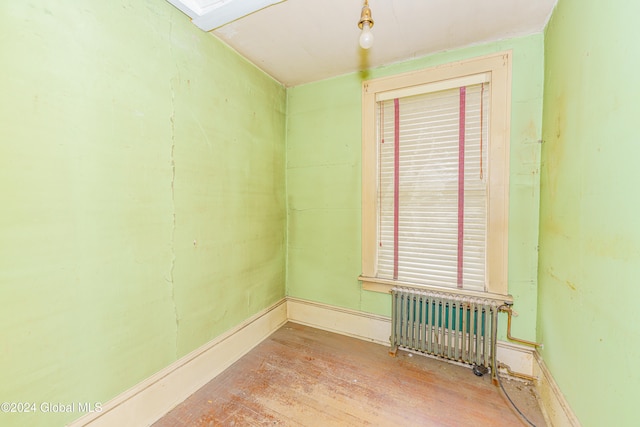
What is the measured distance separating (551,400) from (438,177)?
1.71 metres

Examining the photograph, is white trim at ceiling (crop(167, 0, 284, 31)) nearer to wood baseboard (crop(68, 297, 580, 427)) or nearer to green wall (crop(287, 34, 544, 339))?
green wall (crop(287, 34, 544, 339))

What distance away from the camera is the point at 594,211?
117 cm

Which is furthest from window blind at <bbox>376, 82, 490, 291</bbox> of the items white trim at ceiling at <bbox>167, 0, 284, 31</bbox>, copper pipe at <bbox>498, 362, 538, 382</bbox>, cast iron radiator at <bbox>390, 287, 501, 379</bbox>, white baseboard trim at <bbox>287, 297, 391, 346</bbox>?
white trim at ceiling at <bbox>167, 0, 284, 31</bbox>

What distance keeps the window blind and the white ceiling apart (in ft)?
1.30

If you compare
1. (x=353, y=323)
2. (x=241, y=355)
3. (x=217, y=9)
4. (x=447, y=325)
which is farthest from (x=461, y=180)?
(x=241, y=355)

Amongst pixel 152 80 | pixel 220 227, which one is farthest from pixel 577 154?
pixel 152 80

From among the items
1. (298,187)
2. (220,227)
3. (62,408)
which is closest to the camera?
(62,408)

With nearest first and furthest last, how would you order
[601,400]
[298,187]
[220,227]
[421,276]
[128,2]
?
[601,400]
[128,2]
[220,227]
[421,276]
[298,187]

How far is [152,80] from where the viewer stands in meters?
1.59

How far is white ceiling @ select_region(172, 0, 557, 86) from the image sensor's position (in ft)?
5.60

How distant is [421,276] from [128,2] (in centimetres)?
291

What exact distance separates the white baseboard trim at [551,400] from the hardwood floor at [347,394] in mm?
74

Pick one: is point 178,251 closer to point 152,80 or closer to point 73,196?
point 73,196

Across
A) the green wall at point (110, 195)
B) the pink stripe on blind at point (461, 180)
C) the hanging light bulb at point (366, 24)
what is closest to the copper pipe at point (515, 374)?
the pink stripe on blind at point (461, 180)
